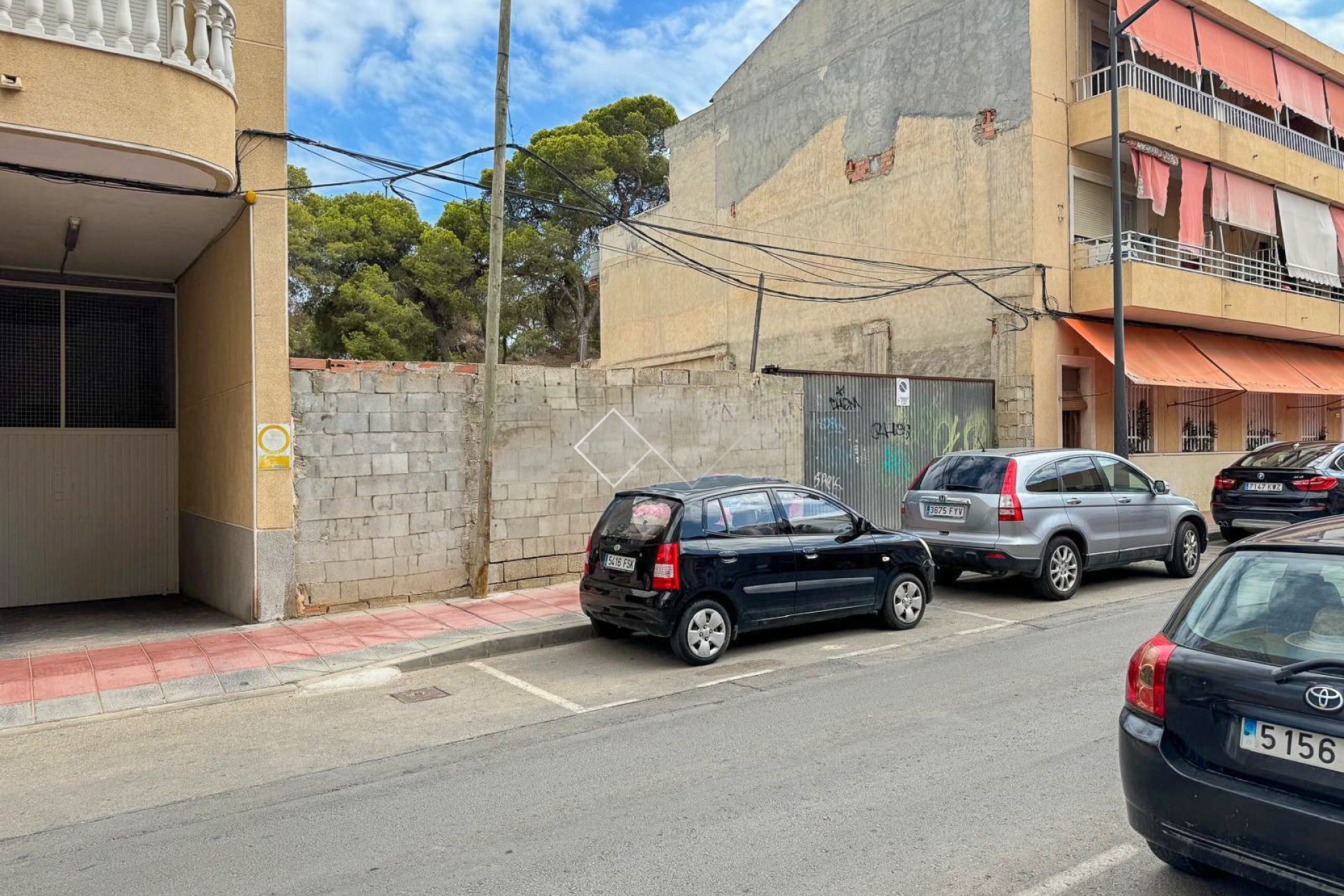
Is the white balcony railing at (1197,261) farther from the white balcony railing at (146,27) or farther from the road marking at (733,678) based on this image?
the white balcony railing at (146,27)

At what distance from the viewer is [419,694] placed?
7039mm

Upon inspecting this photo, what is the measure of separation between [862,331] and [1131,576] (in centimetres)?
900

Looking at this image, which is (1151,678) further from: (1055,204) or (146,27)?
(1055,204)

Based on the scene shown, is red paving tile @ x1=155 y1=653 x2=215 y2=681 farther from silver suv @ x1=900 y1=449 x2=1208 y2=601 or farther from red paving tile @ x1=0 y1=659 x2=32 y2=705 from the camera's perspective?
silver suv @ x1=900 y1=449 x2=1208 y2=601

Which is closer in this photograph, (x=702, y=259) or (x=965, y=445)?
(x=965, y=445)

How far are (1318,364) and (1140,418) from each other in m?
7.28

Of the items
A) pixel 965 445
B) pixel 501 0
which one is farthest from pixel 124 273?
pixel 965 445

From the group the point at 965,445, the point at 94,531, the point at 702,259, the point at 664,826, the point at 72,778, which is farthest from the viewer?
the point at 702,259

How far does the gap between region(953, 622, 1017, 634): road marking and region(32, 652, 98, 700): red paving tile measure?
7592 mm

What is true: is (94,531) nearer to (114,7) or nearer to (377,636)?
(377,636)

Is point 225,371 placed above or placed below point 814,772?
above

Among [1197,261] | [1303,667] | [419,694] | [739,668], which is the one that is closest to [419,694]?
[419,694]

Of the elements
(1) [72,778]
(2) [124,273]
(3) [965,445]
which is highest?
(2) [124,273]

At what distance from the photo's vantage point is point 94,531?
37.4 feet
